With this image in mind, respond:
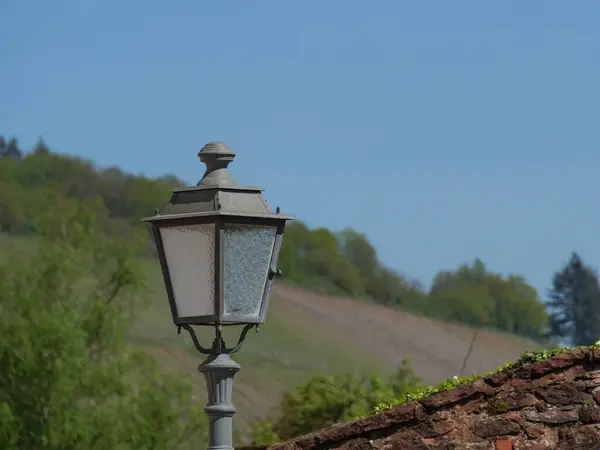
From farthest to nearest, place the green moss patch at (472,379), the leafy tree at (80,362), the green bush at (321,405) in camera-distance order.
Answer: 1. the green bush at (321,405)
2. the leafy tree at (80,362)
3. the green moss patch at (472,379)

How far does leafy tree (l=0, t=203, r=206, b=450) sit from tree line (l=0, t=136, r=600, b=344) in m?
18.6

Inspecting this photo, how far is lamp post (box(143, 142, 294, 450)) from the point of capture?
9.00 meters

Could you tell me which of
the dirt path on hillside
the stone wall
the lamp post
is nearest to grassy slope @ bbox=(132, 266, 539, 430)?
the dirt path on hillside

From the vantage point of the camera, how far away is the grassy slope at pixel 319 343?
69812mm

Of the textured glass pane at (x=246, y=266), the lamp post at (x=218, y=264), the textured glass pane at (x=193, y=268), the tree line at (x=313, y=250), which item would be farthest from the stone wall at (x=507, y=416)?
the tree line at (x=313, y=250)

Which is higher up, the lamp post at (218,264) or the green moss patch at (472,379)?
the lamp post at (218,264)

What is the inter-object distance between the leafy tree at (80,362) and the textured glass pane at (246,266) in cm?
3060

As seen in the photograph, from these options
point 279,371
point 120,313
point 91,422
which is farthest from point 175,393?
point 279,371

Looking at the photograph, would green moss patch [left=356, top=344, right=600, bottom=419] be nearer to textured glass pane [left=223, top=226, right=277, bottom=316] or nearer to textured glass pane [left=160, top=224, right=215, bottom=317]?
textured glass pane [left=223, top=226, right=277, bottom=316]

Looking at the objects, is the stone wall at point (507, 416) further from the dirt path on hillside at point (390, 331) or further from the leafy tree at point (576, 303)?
the leafy tree at point (576, 303)

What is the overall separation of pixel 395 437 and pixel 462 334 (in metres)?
72.4

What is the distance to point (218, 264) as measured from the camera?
8.96 metres

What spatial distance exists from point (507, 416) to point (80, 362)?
96.6ft

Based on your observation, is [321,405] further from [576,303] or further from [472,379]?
[576,303]
